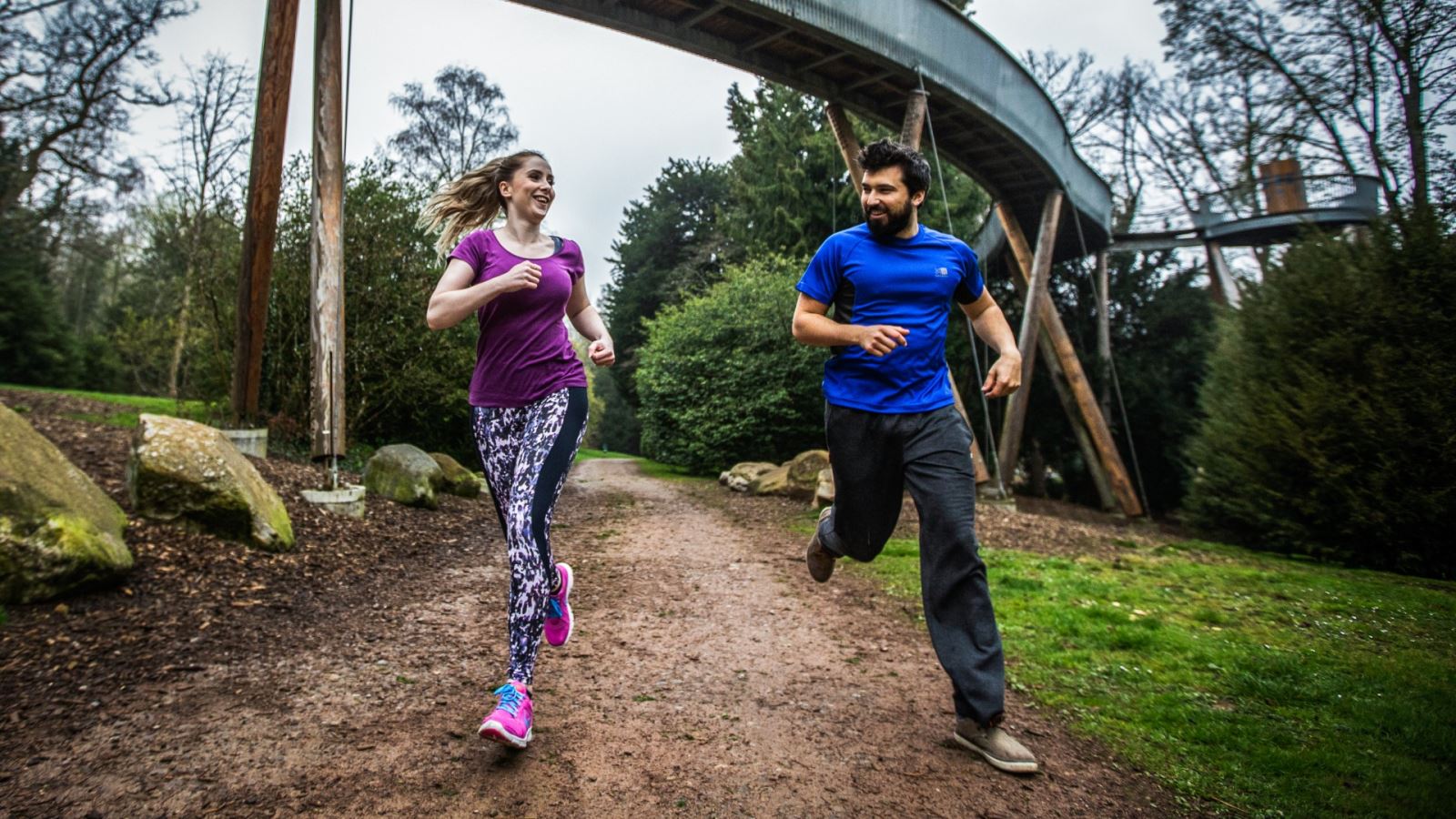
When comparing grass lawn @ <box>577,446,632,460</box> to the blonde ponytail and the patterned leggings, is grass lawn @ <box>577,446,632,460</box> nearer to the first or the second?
the blonde ponytail

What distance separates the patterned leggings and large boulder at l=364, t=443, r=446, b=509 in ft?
19.9

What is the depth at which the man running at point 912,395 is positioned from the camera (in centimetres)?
280

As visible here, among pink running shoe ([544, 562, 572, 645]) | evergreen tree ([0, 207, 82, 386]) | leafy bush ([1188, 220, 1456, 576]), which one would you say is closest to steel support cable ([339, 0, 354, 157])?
pink running shoe ([544, 562, 572, 645])

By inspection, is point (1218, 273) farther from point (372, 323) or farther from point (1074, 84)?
point (372, 323)

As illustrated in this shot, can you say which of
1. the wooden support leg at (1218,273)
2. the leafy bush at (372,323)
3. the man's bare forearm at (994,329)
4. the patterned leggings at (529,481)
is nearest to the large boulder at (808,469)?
the leafy bush at (372,323)

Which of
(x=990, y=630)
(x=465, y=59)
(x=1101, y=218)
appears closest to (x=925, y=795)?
(x=990, y=630)

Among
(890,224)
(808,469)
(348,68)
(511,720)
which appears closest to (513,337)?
(511,720)

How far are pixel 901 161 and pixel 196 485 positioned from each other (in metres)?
4.92

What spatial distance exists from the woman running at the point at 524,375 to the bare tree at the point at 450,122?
24200mm

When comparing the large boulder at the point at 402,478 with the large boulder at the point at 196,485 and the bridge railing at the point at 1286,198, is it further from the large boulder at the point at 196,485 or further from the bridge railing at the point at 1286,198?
the bridge railing at the point at 1286,198

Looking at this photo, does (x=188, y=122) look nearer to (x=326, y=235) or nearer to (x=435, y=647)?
(x=326, y=235)

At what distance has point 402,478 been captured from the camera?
28.5ft

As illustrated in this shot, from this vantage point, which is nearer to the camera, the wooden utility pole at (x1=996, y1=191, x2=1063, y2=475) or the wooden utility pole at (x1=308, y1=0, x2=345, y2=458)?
the wooden utility pole at (x1=308, y1=0, x2=345, y2=458)

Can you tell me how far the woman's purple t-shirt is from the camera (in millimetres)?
3006
